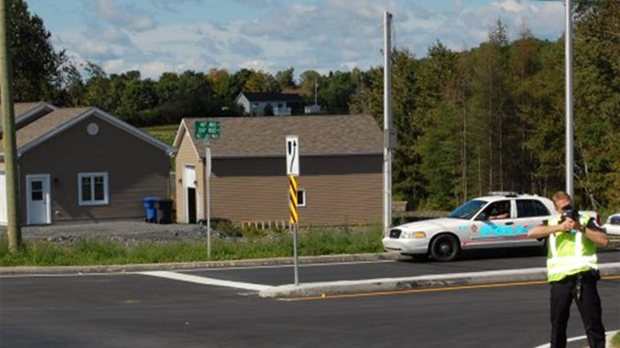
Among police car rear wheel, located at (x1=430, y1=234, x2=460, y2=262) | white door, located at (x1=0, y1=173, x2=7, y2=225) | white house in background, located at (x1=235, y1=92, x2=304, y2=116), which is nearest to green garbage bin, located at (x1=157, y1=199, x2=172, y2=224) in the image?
white door, located at (x1=0, y1=173, x2=7, y2=225)

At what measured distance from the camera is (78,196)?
46375mm

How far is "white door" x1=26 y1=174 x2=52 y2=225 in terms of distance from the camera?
4512 cm

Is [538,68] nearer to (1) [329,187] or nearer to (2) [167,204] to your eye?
(1) [329,187]

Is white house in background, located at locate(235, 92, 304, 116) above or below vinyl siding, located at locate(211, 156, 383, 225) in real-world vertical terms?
above

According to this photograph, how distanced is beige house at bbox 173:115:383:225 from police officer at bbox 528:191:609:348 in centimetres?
3986

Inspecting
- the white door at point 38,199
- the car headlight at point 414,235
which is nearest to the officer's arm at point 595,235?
the car headlight at point 414,235

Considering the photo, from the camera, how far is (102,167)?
47.0 meters

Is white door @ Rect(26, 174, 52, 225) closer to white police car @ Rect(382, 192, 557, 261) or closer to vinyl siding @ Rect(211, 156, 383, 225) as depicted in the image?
vinyl siding @ Rect(211, 156, 383, 225)

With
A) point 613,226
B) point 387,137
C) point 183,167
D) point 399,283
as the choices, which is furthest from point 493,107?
point 399,283

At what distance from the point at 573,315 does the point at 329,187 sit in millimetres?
37093

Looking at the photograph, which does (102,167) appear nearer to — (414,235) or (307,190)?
(307,190)

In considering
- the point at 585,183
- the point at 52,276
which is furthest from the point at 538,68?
the point at 52,276

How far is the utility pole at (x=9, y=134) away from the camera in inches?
956

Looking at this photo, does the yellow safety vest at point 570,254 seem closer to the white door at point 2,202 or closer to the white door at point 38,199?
the white door at point 38,199
